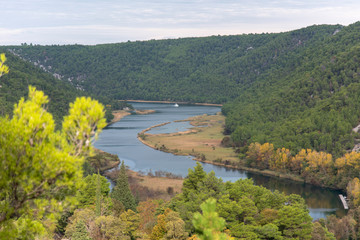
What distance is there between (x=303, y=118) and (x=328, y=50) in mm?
58739

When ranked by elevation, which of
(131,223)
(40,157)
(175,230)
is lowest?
(131,223)

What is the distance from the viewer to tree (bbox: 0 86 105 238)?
1199 centimetres

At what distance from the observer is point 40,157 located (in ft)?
39.1

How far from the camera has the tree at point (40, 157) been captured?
11992 mm

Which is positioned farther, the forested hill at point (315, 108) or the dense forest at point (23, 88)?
the dense forest at point (23, 88)

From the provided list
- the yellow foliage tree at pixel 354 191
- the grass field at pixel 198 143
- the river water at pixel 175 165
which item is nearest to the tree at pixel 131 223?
the river water at pixel 175 165

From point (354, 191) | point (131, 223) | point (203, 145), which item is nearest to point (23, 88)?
point (203, 145)

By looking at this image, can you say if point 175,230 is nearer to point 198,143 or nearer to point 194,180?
point 194,180

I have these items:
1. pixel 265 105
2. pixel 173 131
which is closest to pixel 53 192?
pixel 173 131

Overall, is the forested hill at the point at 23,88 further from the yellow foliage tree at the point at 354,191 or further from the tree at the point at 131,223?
the yellow foliage tree at the point at 354,191

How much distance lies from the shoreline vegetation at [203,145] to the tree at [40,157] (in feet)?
260

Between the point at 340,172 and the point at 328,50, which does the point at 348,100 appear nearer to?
the point at 340,172

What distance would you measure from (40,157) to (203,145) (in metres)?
110

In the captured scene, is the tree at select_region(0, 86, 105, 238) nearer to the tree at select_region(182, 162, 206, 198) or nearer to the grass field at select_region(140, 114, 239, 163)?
the tree at select_region(182, 162, 206, 198)
